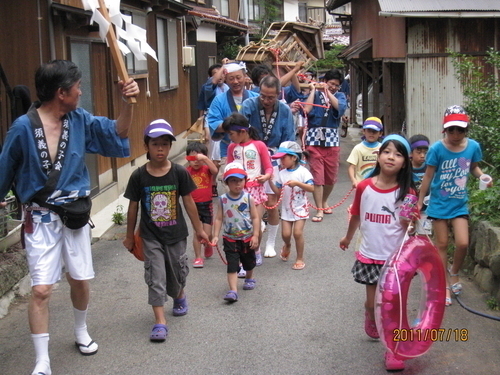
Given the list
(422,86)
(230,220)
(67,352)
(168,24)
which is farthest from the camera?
(168,24)

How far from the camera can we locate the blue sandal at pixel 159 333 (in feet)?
16.8

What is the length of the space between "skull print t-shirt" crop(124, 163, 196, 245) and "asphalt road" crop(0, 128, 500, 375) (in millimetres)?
792

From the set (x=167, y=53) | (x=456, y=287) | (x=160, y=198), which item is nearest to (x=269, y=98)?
(x=160, y=198)

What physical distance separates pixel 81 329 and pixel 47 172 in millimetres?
1260

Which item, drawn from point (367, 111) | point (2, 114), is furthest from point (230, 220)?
point (367, 111)

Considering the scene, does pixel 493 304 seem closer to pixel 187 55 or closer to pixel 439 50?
pixel 439 50

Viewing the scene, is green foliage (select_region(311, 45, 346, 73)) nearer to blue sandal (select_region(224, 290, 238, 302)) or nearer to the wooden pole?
blue sandal (select_region(224, 290, 238, 302))

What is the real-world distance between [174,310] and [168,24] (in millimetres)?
11556

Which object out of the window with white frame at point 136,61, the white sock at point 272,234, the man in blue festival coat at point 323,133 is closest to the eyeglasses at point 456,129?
the white sock at point 272,234

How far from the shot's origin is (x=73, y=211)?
450cm

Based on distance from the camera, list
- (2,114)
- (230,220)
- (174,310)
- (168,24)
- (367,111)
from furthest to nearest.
Result: (367,111) → (168,24) → (2,114) → (230,220) → (174,310)

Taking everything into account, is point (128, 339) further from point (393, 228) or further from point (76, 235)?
point (393, 228)

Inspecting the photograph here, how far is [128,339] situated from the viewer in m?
5.22

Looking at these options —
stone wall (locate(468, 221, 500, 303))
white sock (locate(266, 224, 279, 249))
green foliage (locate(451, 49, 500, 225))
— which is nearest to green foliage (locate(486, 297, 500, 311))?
stone wall (locate(468, 221, 500, 303))
